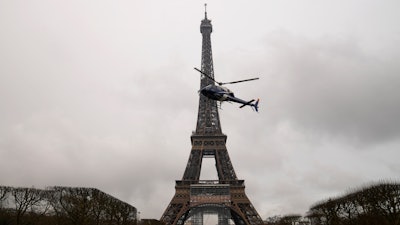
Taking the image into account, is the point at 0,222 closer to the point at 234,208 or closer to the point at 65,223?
the point at 65,223

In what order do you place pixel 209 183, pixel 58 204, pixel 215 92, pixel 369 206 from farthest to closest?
1. pixel 209 183
2. pixel 58 204
3. pixel 369 206
4. pixel 215 92

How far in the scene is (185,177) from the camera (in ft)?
265

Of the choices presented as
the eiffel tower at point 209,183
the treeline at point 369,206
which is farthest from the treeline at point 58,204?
the treeline at point 369,206

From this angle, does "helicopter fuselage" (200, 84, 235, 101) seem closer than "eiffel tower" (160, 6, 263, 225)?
Yes

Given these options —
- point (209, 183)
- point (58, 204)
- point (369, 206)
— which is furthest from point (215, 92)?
point (209, 183)

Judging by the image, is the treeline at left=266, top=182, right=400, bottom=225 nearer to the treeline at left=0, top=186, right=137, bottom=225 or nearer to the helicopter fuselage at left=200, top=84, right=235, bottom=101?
the helicopter fuselage at left=200, top=84, right=235, bottom=101

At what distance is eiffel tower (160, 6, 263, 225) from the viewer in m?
76.2

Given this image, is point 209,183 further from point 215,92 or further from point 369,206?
point 215,92

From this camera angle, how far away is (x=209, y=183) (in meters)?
79.8

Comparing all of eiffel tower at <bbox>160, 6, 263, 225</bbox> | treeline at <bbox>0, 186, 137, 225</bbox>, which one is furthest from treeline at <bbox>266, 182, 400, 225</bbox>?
treeline at <bbox>0, 186, 137, 225</bbox>

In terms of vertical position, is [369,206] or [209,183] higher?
[209,183]

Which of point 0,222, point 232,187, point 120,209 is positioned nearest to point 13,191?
point 0,222

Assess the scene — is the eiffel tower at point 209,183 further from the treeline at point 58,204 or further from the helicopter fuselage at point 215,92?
the helicopter fuselage at point 215,92

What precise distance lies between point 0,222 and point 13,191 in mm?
10588
